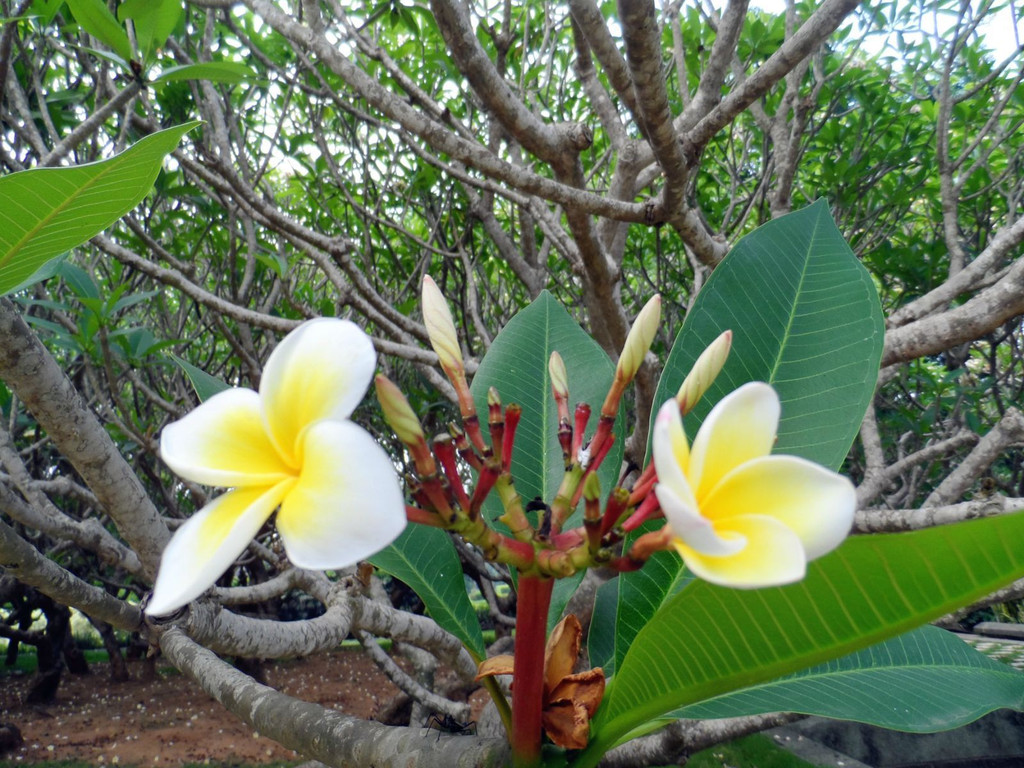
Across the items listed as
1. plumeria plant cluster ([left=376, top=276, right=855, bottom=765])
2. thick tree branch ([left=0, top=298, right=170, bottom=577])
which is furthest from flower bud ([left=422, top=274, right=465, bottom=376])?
thick tree branch ([left=0, top=298, right=170, bottom=577])

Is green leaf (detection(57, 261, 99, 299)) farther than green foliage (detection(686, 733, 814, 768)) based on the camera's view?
No

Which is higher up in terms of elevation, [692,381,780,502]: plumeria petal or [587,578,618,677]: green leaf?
[692,381,780,502]: plumeria petal

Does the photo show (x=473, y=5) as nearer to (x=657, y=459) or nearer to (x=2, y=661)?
(x=657, y=459)

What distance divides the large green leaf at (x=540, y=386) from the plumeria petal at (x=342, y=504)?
14.8 inches

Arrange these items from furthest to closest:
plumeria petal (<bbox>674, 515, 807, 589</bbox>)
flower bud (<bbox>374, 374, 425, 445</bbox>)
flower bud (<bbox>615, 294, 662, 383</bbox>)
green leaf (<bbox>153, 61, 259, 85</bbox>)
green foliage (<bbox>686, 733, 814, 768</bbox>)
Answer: green foliage (<bbox>686, 733, 814, 768</bbox>) → green leaf (<bbox>153, 61, 259, 85</bbox>) → flower bud (<bbox>615, 294, 662, 383</bbox>) → flower bud (<bbox>374, 374, 425, 445</bbox>) → plumeria petal (<bbox>674, 515, 807, 589</bbox>)

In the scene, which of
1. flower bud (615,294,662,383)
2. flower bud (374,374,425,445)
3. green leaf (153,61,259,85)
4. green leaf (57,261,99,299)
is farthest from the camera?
Answer: green leaf (57,261,99,299)

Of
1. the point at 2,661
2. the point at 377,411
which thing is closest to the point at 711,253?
the point at 377,411

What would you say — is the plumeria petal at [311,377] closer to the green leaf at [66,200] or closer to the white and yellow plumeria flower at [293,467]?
the white and yellow plumeria flower at [293,467]

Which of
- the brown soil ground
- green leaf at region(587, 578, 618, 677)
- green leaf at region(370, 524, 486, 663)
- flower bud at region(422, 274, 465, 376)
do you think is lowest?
the brown soil ground

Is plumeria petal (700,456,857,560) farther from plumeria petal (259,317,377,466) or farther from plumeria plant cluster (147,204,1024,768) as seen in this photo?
plumeria petal (259,317,377,466)

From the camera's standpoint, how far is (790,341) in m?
0.71

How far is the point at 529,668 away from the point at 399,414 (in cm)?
26

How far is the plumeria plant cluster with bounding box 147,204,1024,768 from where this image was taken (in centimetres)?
37

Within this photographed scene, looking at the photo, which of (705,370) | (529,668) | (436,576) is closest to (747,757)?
(436,576)
